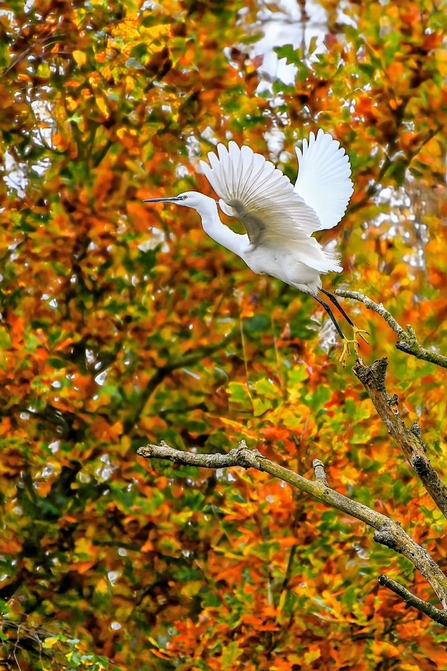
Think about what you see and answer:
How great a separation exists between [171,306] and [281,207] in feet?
4.85

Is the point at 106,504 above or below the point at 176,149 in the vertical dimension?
below

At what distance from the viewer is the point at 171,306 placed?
3645 millimetres

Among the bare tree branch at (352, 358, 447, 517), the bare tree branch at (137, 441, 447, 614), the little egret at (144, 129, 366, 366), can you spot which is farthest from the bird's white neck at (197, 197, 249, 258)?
the bare tree branch at (137, 441, 447, 614)

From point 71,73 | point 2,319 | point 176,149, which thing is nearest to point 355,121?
point 176,149

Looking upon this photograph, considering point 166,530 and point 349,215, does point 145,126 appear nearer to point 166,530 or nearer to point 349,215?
point 349,215

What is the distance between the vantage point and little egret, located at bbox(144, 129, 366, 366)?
6.87 ft

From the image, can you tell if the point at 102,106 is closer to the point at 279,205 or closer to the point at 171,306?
the point at 171,306

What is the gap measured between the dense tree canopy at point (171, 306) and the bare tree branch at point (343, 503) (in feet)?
5.81

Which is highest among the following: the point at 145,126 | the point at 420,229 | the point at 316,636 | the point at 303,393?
the point at 145,126

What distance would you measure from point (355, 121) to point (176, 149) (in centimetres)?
65

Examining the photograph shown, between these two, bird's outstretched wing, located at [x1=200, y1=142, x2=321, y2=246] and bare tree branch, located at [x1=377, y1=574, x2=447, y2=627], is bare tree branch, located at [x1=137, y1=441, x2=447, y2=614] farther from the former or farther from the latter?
bird's outstretched wing, located at [x1=200, y1=142, x2=321, y2=246]

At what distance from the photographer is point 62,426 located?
12.5 ft

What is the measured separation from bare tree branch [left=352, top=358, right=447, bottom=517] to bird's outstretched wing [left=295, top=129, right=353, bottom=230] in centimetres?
88

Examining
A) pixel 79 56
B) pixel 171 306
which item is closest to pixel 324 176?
pixel 171 306
